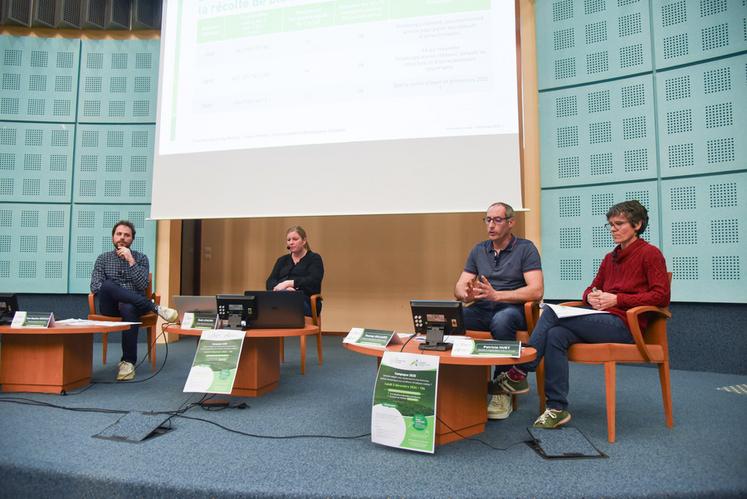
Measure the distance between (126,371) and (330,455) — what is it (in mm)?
1862

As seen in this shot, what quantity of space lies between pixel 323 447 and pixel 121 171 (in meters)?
3.81

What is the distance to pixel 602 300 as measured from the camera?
81.3 inches

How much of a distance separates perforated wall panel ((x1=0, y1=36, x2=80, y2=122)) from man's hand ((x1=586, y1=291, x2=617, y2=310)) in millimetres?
4832

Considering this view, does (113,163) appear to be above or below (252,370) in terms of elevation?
above

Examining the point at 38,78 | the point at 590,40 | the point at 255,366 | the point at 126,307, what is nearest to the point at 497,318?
the point at 255,366

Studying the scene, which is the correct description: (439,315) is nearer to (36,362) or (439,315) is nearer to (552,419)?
(552,419)

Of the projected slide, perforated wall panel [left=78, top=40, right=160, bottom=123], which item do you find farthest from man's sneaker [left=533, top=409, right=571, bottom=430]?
perforated wall panel [left=78, top=40, right=160, bottom=123]

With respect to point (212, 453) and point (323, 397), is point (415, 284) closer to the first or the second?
point (323, 397)

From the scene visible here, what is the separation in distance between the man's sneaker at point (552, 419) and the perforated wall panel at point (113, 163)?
3994 mm

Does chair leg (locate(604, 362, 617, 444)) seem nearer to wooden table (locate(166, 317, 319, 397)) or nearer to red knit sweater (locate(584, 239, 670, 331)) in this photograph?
red knit sweater (locate(584, 239, 670, 331))

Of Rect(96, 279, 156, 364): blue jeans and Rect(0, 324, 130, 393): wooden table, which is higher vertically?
Rect(96, 279, 156, 364): blue jeans

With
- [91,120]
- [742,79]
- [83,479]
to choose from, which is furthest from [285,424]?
[91,120]

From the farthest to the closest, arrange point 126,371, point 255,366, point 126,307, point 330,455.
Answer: point 126,307, point 126,371, point 255,366, point 330,455

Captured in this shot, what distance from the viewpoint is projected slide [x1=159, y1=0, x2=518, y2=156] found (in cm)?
334
